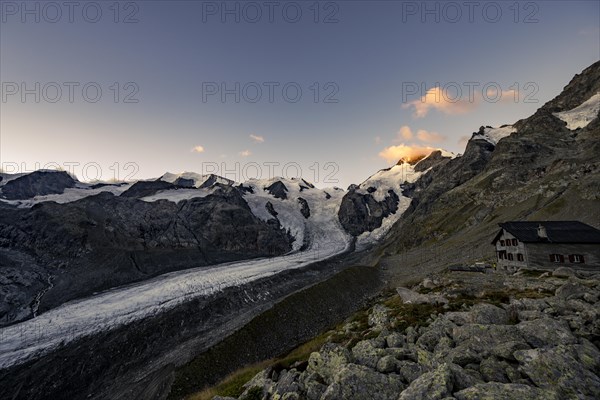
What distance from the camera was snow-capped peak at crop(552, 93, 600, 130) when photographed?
5438 inches

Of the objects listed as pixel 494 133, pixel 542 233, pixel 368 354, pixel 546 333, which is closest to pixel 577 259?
pixel 542 233

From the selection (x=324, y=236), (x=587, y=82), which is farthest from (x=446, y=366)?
(x=587, y=82)

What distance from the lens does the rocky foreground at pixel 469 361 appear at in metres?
8.85

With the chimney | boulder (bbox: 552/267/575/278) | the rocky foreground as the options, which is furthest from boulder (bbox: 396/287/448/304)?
the chimney

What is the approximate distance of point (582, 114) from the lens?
14412 cm

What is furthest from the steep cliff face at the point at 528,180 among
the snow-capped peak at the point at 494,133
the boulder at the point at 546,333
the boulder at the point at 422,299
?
the boulder at the point at 546,333

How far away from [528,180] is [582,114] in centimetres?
7259

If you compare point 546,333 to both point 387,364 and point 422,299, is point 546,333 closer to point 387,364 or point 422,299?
point 387,364

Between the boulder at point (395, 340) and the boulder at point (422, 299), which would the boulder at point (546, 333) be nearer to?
the boulder at point (395, 340)

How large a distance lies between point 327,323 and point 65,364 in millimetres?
33262

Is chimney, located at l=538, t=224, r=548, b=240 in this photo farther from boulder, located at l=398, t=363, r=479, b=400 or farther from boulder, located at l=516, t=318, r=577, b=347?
boulder, located at l=398, t=363, r=479, b=400

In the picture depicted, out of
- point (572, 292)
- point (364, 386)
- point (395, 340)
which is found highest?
point (572, 292)

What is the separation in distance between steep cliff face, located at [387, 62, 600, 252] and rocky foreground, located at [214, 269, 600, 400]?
6532 centimetres

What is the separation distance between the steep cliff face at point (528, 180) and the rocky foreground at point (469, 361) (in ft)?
214
